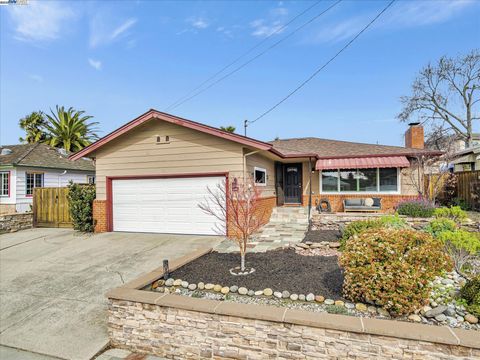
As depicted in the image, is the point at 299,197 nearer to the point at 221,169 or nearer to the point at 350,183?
the point at 350,183

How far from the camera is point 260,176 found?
11.5 m

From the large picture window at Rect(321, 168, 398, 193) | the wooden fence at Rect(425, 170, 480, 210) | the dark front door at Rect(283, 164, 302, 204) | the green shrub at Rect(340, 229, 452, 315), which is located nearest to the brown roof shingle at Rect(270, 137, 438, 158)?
the large picture window at Rect(321, 168, 398, 193)

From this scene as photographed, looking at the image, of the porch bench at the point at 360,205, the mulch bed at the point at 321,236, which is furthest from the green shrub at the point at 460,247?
the porch bench at the point at 360,205

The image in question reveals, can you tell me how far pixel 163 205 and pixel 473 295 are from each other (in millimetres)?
Answer: 9220

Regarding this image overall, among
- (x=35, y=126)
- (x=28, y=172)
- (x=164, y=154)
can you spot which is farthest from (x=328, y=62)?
(x=35, y=126)

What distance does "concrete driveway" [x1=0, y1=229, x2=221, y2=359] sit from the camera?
4201mm

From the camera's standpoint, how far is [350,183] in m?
13.6

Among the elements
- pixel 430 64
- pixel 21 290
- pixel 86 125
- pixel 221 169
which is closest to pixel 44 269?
pixel 21 290

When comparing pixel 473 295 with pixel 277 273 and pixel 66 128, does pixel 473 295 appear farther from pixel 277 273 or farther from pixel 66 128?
pixel 66 128

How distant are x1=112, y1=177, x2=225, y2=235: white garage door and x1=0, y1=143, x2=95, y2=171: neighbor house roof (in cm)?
957

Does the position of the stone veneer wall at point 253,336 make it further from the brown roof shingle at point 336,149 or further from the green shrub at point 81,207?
the brown roof shingle at point 336,149


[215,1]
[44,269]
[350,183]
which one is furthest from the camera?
[350,183]

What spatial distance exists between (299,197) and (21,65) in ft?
44.3

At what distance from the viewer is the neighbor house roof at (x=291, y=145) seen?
934 cm
